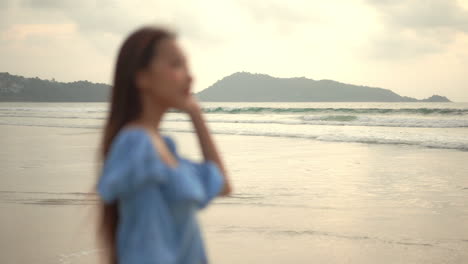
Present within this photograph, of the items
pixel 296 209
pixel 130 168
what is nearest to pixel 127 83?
pixel 130 168

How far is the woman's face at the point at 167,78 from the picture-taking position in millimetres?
1472

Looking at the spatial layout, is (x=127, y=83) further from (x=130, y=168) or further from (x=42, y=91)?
(x=42, y=91)

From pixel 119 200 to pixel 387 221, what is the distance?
15.1ft

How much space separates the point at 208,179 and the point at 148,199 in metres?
0.22

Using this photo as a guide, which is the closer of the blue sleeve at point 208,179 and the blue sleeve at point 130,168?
the blue sleeve at point 130,168

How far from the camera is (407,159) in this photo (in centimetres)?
1069

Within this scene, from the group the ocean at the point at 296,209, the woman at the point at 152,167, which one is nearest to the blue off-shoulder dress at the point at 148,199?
the woman at the point at 152,167

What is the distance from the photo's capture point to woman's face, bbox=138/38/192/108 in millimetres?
1472

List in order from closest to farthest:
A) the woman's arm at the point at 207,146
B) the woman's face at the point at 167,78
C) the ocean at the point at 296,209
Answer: the woman's face at the point at 167,78
the woman's arm at the point at 207,146
the ocean at the point at 296,209

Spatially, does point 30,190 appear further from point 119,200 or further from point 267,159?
point 119,200

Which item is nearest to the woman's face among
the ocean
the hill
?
the ocean

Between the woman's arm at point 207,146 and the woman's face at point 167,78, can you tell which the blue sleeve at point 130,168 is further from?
the woman's arm at point 207,146

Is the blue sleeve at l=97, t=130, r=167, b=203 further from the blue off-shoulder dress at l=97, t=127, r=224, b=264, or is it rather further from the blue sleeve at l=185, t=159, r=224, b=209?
the blue sleeve at l=185, t=159, r=224, b=209

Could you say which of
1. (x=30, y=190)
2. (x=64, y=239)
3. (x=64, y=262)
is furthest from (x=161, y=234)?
(x=30, y=190)
